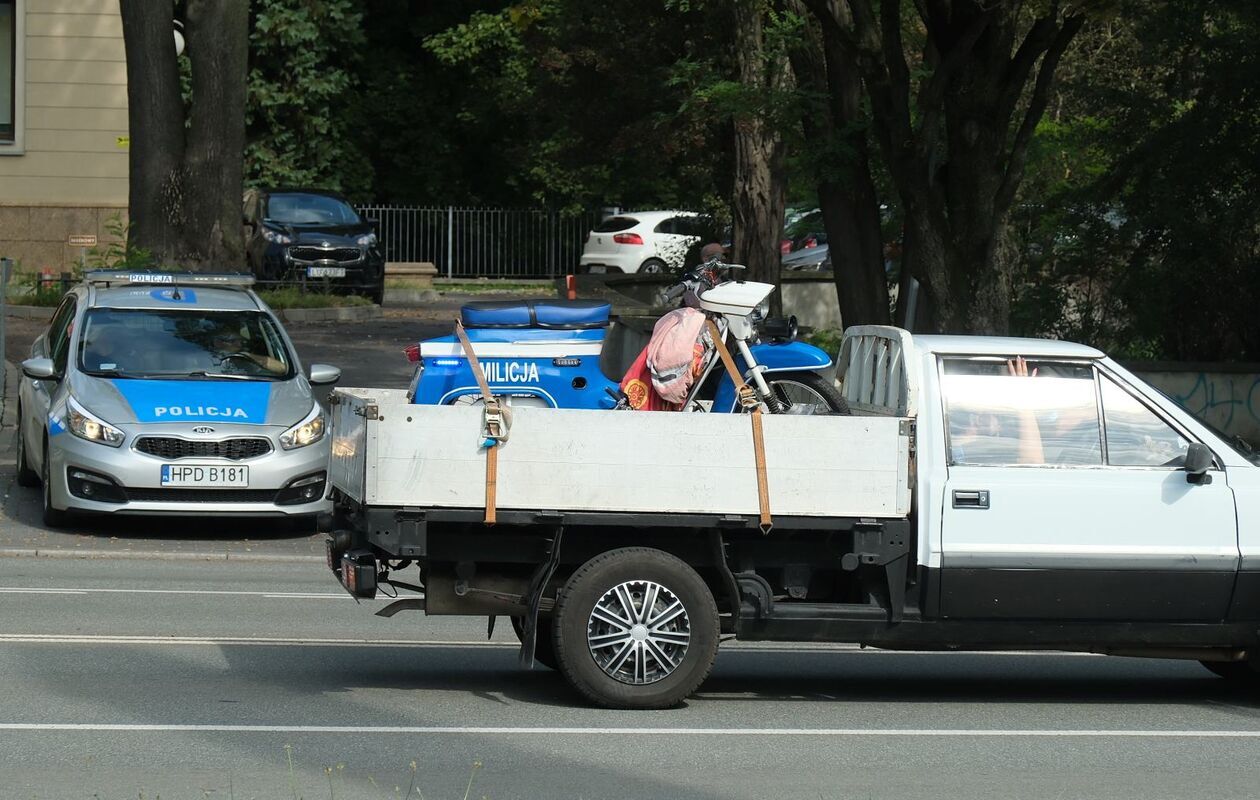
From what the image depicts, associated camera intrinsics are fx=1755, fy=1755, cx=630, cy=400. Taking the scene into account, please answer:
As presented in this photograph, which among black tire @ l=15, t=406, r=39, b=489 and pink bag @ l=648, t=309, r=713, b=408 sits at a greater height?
pink bag @ l=648, t=309, r=713, b=408

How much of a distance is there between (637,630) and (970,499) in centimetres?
155

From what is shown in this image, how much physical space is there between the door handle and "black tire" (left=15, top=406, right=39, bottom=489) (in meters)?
9.23

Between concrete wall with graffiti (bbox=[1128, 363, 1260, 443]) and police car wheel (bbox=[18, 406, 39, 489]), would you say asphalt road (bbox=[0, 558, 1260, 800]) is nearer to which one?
police car wheel (bbox=[18, 406, 39, 489])

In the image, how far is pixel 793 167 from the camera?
17266 millimetres

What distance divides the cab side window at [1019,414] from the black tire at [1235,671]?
65.6 inches

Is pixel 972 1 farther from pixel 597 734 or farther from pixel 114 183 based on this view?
pixel 114 183

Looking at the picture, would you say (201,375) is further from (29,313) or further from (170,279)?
(29,313)

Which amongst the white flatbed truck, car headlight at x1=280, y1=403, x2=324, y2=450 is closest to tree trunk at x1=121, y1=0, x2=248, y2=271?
car headlight at x1=280, y1=403, x2=324, y2=450

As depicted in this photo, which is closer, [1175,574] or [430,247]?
[1175,574]

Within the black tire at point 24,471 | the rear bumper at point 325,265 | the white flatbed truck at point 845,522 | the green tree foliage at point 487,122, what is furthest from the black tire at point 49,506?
the green tree foliage at point 487,122

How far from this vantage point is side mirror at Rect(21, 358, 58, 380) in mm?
12938

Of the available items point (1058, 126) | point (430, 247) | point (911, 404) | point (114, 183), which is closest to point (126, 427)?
point (911, 404)

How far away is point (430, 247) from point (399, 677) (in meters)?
31.7

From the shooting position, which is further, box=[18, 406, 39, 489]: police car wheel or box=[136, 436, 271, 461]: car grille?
box=[18, 406, 39, 489]: police car wheel
